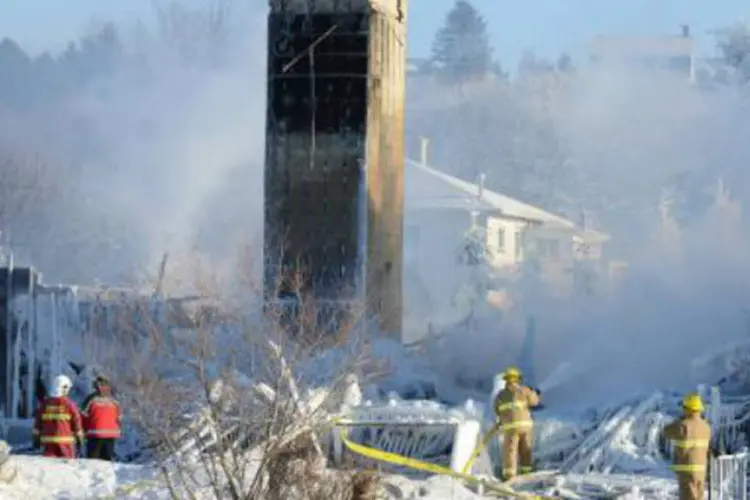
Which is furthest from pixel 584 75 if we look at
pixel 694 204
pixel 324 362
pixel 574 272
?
pixel 324 362

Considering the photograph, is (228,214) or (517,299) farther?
(228,214)

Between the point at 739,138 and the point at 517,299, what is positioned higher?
the point at 739,138

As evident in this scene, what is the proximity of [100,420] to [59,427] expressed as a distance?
607mm

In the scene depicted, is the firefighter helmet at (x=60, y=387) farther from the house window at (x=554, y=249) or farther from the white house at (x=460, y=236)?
the house window at (x=554, y=249)

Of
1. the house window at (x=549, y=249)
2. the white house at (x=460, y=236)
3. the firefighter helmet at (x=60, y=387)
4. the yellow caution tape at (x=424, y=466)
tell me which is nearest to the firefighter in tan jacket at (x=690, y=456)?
the yellow caution tape at (x=424, y=466)

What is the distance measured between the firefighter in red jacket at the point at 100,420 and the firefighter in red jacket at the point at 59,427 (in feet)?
1.01

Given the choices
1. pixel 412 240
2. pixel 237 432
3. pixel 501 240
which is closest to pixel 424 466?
pixel 237 432

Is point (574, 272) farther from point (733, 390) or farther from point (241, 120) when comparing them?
point (733, 390)

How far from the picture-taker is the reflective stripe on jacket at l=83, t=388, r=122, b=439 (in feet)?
60.8

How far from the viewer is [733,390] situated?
22.5 meters

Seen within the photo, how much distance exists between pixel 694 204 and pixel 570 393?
37.4 m

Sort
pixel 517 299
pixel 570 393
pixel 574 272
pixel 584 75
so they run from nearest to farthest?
pixel 570 393
pixel 517 299
pixel 574 272
pixel 584 75

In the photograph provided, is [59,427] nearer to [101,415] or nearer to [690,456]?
[101,415]

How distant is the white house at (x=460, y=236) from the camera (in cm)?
5316
